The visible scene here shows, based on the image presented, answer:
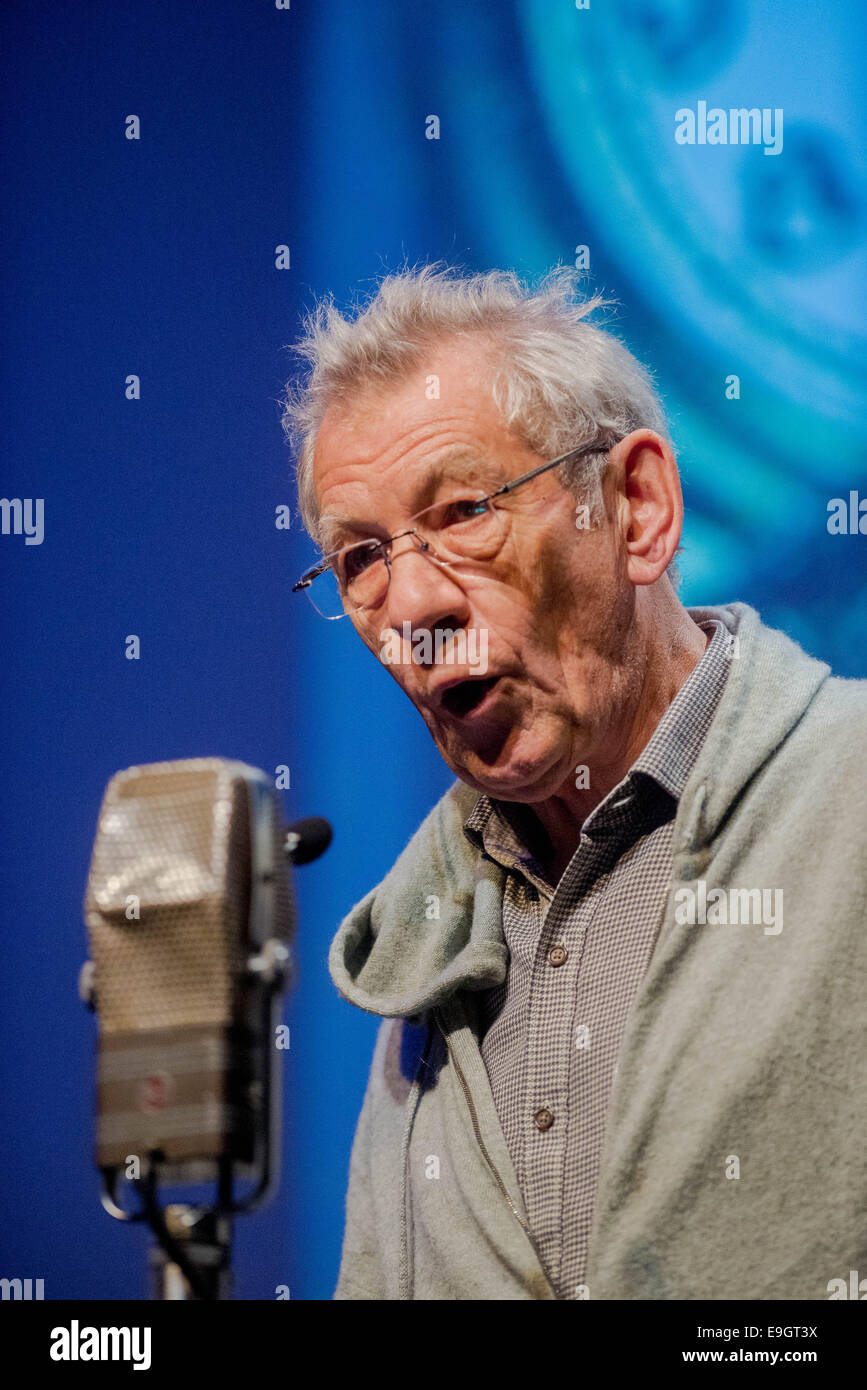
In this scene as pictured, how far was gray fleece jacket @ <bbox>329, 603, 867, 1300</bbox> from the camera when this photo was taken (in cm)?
118

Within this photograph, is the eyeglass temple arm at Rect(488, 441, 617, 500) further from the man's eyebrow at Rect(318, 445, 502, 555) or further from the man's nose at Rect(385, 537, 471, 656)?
the man's nose at Rect(385, 537, 471, 656)

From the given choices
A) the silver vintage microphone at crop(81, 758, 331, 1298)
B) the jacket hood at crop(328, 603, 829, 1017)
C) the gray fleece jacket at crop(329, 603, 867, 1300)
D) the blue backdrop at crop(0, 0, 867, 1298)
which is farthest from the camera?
the blue backdrop at crop(0, 0, 867, 1298)

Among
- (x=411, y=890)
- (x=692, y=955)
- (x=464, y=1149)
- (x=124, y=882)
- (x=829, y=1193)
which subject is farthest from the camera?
(x=411, y=890)

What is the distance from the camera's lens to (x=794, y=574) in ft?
5.79

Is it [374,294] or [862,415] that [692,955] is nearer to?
[862,415]

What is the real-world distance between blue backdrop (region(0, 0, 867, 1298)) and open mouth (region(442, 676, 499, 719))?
48cm

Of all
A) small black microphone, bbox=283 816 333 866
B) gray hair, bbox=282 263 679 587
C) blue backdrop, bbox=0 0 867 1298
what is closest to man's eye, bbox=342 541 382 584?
gray hair, bbox=282 263 679 587

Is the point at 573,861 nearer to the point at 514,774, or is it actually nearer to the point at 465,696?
the point at 514,774

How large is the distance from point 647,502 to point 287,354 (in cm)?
68

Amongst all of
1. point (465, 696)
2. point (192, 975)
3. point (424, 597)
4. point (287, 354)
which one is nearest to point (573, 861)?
point (465, 696)

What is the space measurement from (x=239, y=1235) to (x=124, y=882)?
1281 millimetres

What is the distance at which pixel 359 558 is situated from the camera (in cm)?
158

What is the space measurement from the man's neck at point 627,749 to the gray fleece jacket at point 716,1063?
7 cm
